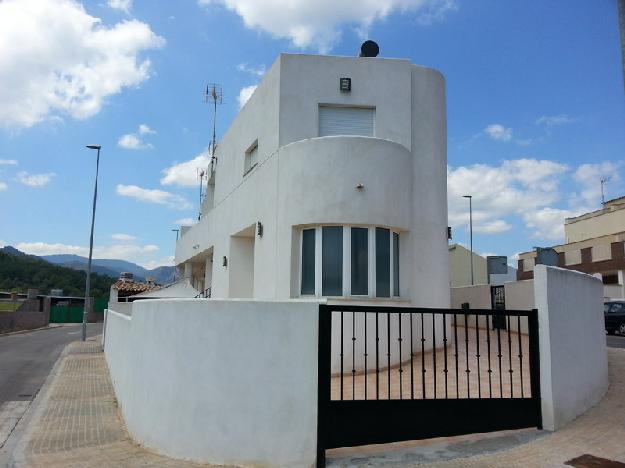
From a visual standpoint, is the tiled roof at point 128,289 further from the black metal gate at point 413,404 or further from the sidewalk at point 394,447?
the black metal gate at point 413,404

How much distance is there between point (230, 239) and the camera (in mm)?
14922

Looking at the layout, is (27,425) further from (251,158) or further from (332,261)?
(251,158)

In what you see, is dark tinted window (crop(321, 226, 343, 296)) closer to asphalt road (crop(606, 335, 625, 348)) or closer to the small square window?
the small square window

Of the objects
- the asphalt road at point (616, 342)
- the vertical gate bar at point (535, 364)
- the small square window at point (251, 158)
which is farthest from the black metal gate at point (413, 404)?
the asphalt road at point (616, 342)

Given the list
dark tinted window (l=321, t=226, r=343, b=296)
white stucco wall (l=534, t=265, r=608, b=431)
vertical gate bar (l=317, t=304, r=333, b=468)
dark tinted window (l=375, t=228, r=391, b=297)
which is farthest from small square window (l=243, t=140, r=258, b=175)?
vertical gate bar (l=317, t=304, r=333, b=468)

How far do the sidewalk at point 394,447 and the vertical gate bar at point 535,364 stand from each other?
12.1 inches

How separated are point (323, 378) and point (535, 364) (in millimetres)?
2853

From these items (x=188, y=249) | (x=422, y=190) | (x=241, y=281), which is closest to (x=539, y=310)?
(x=422, y=190)

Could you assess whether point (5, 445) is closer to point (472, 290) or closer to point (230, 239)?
point (230, 239)

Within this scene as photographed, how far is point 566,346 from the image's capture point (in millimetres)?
6762

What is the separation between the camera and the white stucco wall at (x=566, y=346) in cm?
630

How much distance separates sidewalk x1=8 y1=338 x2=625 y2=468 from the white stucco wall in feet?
0.80

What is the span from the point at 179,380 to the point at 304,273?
4966 millimetres

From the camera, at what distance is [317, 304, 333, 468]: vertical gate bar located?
5.32 metres
